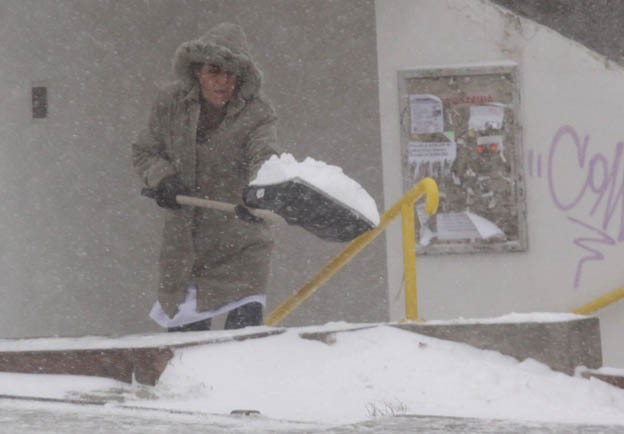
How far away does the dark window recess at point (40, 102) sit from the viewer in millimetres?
9172

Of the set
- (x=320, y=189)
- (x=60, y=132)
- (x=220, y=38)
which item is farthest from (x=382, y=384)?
(x=60, y=132)

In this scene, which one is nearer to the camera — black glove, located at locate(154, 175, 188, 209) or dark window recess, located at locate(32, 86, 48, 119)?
black glove, located at locate(154, 175, 188, 209)

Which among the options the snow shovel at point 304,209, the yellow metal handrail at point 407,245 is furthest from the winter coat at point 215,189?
the snow shovel at point 304,209

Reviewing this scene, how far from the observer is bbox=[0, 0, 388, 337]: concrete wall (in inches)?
334

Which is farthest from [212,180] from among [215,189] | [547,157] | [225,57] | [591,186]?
[591,186]

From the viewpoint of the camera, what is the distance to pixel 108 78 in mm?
8984

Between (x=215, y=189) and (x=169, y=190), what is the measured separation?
0.84ft

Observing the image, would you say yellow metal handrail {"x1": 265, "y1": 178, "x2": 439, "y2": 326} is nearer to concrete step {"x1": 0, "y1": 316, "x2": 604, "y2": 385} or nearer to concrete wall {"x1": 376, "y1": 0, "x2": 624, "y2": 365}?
concrete step {"x1": 0, "y1": 316, "x2": 604, "y2": 385}

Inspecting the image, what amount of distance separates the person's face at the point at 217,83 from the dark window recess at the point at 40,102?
324cm

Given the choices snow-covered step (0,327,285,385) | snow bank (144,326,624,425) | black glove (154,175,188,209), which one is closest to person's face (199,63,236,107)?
black glove (154,175,188,209)

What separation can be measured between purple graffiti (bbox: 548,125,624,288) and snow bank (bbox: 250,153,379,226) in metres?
3.02

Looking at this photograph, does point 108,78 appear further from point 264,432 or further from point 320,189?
point 264,432

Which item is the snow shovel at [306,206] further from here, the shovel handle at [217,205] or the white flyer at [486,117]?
Result: the white flyer at [486,117]

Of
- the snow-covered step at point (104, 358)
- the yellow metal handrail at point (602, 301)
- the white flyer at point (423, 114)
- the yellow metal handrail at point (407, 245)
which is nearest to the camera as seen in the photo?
the snow-covered step at point (104, 358)
